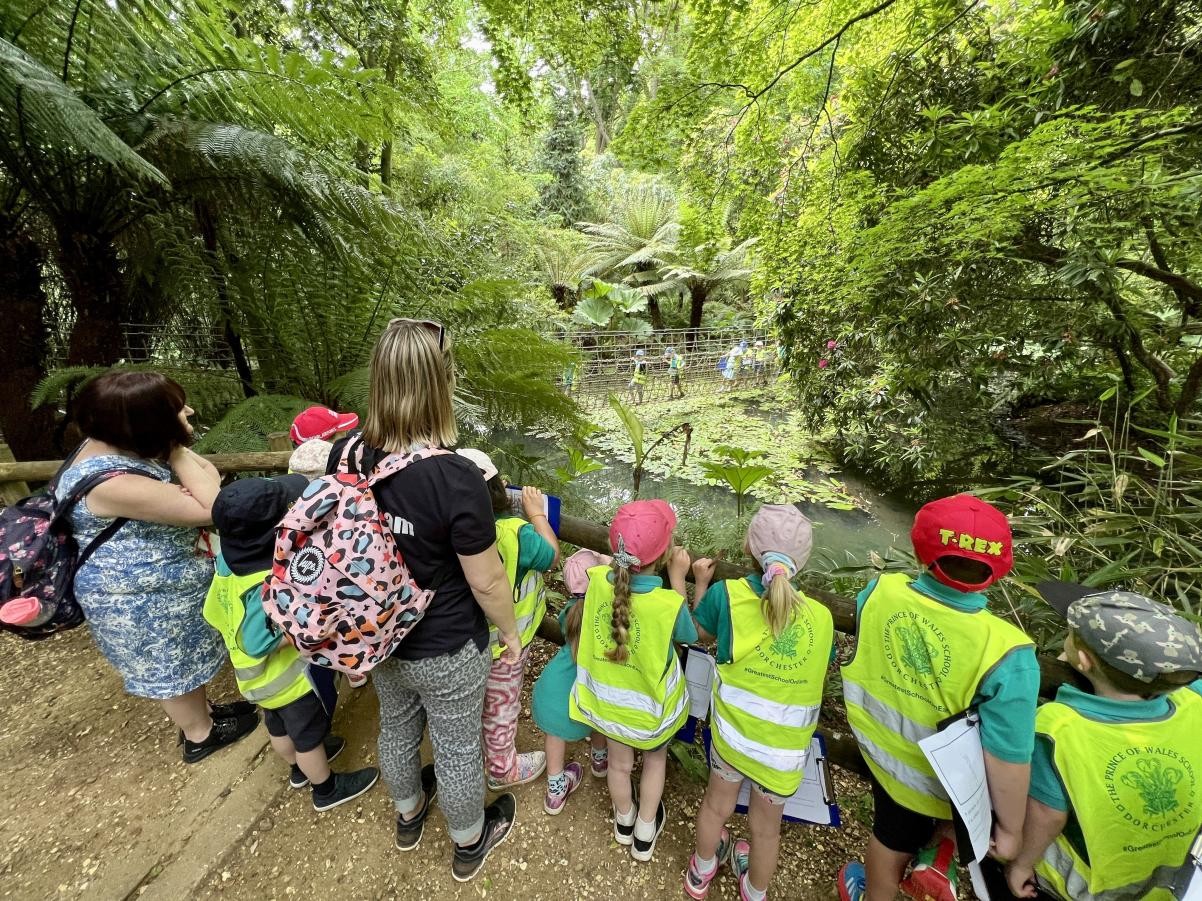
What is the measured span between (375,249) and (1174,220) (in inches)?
153

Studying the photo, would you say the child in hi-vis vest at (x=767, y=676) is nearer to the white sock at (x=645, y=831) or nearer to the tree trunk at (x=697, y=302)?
the white sock at (x=645, y=831)

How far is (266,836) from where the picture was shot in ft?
4.51

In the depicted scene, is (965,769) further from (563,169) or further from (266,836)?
(563,169)

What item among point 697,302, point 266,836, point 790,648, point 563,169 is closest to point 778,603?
point 790,648

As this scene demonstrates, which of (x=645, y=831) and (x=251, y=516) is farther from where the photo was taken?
(x=645, y=831)

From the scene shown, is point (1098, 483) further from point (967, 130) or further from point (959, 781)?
point (959, 781)

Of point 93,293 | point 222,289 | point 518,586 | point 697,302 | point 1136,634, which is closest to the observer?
point 1136,634

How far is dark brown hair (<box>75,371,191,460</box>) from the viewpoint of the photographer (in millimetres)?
1195

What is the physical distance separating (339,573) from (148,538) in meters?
0.89

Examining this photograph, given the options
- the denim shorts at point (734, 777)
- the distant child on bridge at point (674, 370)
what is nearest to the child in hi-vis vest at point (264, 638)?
the denim shorts at point (734, 777)

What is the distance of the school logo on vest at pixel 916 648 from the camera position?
0.94 metres

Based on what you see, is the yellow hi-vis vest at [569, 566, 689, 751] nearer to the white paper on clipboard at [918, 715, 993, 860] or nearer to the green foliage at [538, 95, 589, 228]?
the white paper on clipboard at [918, 715, 993, 860]

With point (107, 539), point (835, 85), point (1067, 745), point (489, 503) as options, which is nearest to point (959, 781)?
point (1067, 745)


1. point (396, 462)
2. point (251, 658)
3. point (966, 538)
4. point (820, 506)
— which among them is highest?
point (396, 462)
